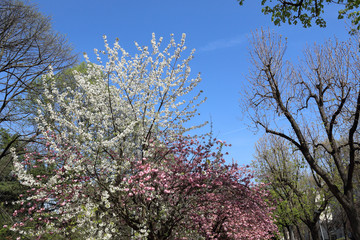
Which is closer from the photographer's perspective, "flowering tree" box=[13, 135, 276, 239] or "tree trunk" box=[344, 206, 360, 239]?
"flowering tree" box=[13, 135, 276, 239]

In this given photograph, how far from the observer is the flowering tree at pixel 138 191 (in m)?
7.43

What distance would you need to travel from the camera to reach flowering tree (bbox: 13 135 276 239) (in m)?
7.43

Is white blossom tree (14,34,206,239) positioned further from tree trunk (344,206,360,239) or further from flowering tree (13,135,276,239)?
tree trunk (344,206,360,239)

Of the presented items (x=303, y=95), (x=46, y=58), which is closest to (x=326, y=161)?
(x=303, y=95)

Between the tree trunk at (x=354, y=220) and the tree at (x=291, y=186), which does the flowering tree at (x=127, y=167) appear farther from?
the tree at (x=291, y=186)

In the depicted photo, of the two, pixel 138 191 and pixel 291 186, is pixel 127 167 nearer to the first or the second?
pixel 138 191

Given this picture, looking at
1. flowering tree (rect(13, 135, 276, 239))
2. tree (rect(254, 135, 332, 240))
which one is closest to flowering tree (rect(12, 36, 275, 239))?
flowering tree (rect(13, 135, 276, 239))

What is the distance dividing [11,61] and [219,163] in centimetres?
987

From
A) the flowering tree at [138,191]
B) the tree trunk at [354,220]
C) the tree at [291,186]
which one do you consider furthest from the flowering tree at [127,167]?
the tree at [291,186]

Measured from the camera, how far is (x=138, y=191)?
24.2 ft

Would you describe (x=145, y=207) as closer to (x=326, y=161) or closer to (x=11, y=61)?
(x=11, y=61)

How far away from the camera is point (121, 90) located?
939cm

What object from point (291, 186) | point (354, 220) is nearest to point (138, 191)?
point (354, 220)

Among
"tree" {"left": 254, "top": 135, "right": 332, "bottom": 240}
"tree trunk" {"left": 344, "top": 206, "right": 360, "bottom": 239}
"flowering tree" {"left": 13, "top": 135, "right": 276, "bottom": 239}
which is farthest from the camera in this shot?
"tree" {"left": 254, "top": 135, "right": 332, "bottom": 240}
